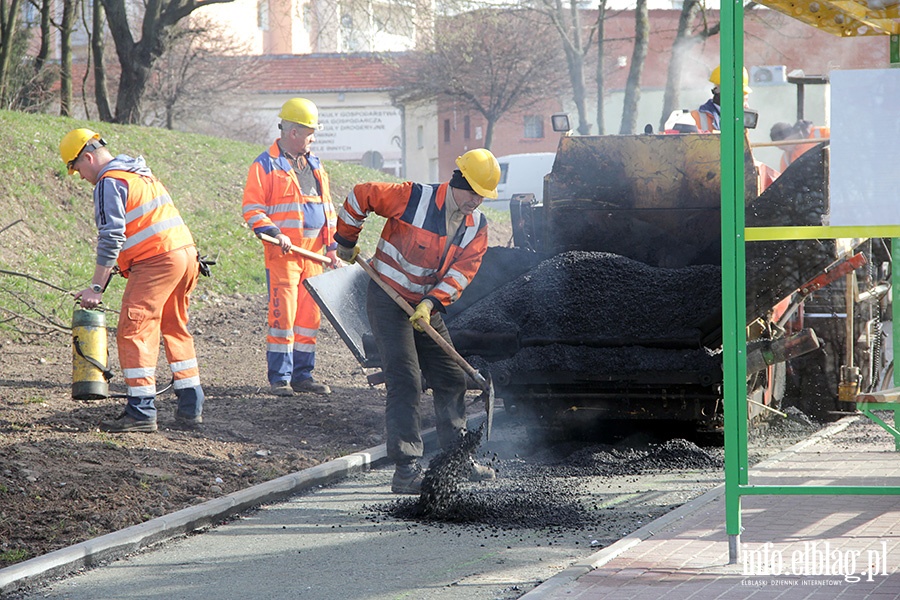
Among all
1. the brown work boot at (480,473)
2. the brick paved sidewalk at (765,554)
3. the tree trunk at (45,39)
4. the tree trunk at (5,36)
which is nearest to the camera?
the brick paved sidewalk at (765,554)

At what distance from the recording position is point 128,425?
6.88 metres

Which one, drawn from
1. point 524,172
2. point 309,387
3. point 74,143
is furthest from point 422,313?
point 524,172

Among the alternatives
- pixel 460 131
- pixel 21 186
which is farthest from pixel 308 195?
pixel 460 131

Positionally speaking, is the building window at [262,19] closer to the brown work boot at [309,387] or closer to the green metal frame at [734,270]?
the brown work boot at [309,387]

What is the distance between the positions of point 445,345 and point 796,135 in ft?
14.8

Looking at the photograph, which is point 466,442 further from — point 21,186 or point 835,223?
point 21,186

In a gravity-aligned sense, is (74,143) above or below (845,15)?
below

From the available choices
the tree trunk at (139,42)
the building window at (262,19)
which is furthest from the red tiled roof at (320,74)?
the tree trunk at (139,42)

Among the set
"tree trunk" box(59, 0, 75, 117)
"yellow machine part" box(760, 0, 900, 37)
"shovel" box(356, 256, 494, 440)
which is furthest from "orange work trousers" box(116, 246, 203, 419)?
"tree trunk" box(59, 0, 75, 117)

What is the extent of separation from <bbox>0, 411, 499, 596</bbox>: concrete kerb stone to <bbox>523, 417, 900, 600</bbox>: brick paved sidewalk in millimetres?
1885

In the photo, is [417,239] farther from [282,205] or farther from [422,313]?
[282,205]

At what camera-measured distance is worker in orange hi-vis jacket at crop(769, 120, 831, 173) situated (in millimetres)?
8735

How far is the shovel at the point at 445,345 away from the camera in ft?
20.5

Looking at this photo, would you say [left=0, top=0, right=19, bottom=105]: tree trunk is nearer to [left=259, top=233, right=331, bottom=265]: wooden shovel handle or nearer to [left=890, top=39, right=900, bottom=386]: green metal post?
[left=259, top=233, right=331, bottom=265]: wooden shovel handle
